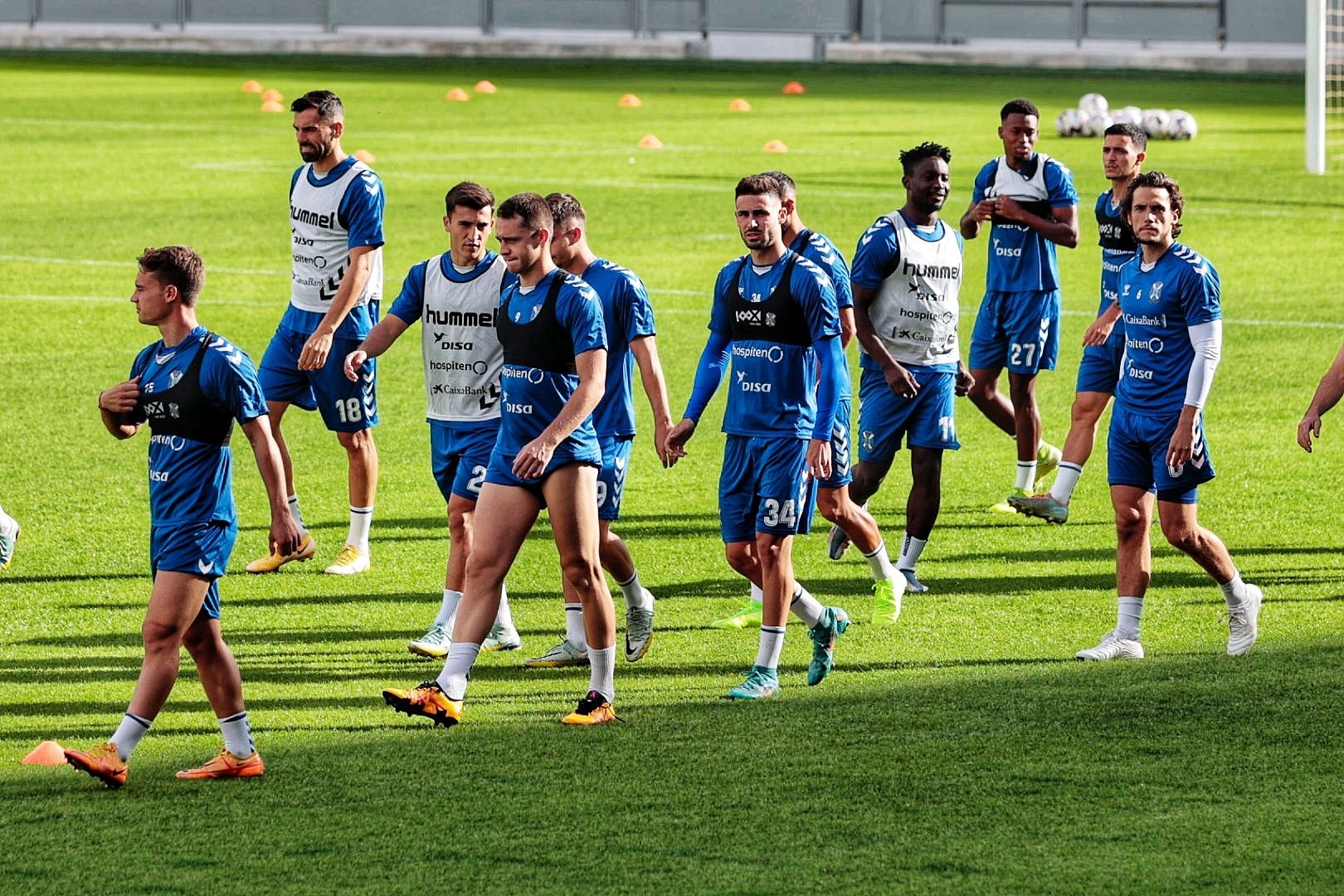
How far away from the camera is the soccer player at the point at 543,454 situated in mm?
7430

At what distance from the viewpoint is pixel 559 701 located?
313 inches

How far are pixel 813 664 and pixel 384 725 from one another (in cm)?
174

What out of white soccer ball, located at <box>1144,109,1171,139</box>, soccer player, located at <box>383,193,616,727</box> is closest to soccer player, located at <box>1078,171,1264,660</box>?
soccer player, located at <box>383,193,616,727</box>

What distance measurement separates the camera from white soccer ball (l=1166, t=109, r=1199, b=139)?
3212 cm

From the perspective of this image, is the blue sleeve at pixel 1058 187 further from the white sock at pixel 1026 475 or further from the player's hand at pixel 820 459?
the player's hand at pixel 820 459

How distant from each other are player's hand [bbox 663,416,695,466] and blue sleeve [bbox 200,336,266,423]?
1.85 meters

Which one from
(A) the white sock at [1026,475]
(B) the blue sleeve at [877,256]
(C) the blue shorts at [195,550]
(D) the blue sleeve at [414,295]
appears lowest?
(A) the white sock at [1026,475]

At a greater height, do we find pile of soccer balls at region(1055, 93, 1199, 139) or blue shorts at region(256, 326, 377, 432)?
pile of soccer balls at region(1055, 93, 1199, 139)

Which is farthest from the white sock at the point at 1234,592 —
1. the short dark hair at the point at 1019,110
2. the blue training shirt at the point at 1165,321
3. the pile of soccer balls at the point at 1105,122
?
the pile of soccer balls at the point at 1105,122

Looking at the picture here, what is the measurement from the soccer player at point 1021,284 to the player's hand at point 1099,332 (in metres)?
0.63

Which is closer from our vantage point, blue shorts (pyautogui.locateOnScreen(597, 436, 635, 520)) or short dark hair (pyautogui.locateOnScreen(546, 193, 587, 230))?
short dark hair (pyautogui.locateOnScreen(546, 193, 587, 230))

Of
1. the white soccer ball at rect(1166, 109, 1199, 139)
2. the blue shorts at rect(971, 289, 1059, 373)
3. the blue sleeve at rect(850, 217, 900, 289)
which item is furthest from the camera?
the white soccer ball at rect(1166, 109, 1199, 139)

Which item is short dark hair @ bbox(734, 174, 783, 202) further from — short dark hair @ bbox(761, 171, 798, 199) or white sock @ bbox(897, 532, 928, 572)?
white sock @ bbox(897, 532, 928, 572)

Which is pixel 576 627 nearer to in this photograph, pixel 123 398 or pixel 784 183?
pixel 784 183
